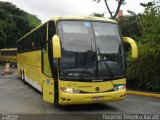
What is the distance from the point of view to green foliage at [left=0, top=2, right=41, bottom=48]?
2406 inches

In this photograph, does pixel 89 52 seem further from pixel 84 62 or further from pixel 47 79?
pixel 47 79

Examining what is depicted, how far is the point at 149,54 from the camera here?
62.4ft

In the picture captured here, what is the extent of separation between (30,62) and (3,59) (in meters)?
39.3

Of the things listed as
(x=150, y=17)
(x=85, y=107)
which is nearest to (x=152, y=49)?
(x=150, y=17)

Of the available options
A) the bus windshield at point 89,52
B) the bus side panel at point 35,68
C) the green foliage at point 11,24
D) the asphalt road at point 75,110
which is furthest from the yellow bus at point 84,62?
the green foliage at point 11,24

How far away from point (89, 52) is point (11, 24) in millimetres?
51775

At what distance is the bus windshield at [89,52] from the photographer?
12977 millimetres

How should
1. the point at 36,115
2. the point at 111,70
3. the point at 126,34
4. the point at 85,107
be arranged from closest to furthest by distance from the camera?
1. the point at 36,115
2. the point at 111,70
3. the point at 85,107
4. the point at 126,34

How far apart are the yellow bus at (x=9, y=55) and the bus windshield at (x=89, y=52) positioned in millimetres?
42779

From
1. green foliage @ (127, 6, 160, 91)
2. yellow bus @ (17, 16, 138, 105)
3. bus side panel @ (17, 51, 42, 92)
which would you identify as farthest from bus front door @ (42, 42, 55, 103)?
green foliage @ (127, 6, 160, 91)

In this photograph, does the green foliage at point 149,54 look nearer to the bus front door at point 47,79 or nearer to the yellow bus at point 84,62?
the yellow bus at point 84,62

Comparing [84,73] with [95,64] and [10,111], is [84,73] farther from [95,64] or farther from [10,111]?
[10,111]

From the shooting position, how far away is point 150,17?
→ 19125mm

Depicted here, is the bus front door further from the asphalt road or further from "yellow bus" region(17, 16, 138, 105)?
the asphalt road
